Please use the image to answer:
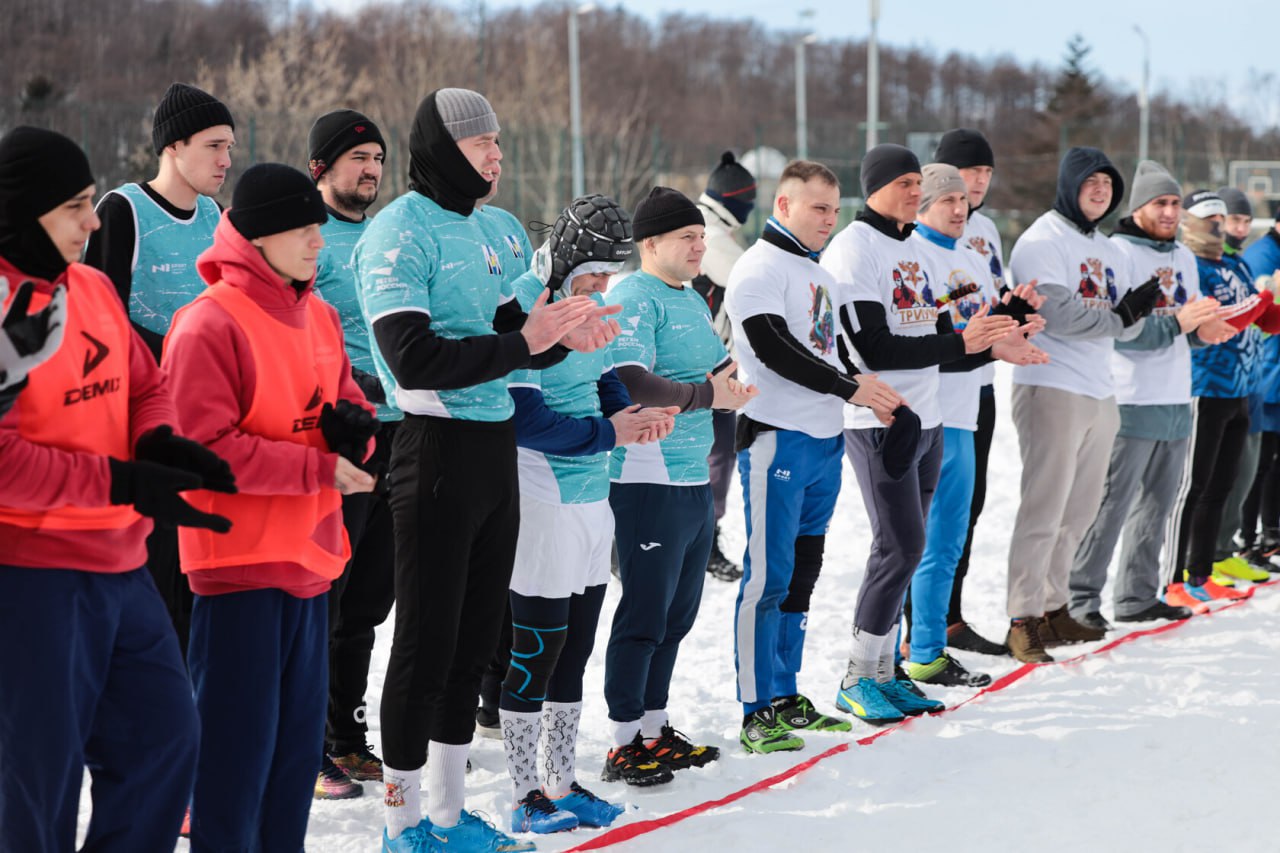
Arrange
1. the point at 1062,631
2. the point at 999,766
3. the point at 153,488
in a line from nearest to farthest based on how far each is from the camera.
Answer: the point at 153,488 < the point at 999,766 < the point at 1062,631

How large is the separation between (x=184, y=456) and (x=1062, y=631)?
182 inches

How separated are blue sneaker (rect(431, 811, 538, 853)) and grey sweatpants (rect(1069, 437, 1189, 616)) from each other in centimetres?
366

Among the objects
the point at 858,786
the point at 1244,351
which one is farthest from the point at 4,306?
the point at 1244,351

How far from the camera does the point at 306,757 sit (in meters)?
2.99

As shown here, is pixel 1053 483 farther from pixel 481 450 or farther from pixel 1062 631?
pixel 481 450

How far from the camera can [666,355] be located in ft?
14.1

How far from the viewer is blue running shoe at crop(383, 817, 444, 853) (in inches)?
136

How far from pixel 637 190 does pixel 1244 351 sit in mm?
29465

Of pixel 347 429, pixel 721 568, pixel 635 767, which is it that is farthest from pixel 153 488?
pixel 721 568

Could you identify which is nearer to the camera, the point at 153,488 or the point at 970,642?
the point at 153,488

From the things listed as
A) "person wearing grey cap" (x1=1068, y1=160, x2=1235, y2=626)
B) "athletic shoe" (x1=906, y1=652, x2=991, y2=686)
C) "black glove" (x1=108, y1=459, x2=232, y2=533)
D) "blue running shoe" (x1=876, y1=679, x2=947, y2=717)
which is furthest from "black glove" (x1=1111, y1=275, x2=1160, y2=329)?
"black glove" (x1=108, y1=459, x2=232, y2=533)

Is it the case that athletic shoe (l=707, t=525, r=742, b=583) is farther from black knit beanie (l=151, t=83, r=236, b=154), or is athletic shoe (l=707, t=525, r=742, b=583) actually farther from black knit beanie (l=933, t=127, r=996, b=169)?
black knit beanie (l=151, t=83, r=236, b=154)

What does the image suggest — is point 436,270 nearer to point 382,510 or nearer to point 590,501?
point 590,501

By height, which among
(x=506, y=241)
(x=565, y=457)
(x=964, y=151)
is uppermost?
(x=964, y=151)
